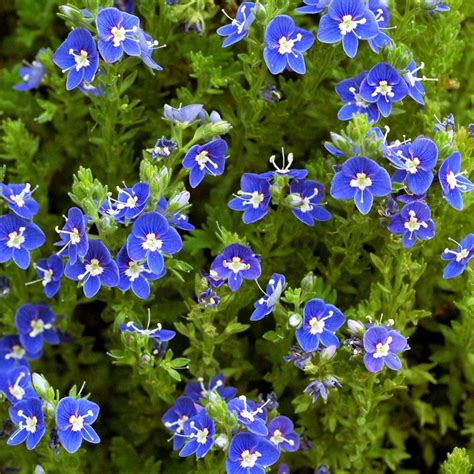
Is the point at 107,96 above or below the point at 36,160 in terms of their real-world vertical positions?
above

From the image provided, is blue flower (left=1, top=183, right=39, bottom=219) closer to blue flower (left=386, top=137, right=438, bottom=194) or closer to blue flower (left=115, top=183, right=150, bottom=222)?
blue flower (left=115, top=183, right=150, bottom=222)

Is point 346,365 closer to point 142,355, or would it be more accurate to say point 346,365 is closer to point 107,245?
point 142,355

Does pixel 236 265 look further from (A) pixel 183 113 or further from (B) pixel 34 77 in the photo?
(B) pixel 34 77

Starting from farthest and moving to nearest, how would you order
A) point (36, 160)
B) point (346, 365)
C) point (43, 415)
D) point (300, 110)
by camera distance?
point (36, 160) → point (300, 110) → point (346, 365) → point (43, 415)

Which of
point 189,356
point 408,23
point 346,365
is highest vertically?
point 408,23

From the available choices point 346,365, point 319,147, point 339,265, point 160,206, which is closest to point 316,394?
point 346,365

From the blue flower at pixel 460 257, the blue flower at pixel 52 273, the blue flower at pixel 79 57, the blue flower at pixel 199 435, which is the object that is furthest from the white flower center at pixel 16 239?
the blue flower at pixel 460 257

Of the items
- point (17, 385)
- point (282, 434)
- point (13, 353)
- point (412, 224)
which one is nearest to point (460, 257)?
point (412, 224)
